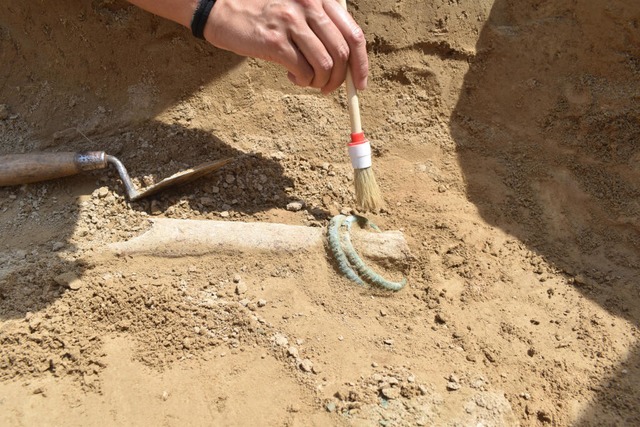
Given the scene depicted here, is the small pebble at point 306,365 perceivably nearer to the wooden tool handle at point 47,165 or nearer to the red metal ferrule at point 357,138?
the red metal ferrule at point 357,138

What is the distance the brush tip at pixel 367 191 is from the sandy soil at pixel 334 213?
87mm

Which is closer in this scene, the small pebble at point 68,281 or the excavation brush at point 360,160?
the small pebble at point 68,281

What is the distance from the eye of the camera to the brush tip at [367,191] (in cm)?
233

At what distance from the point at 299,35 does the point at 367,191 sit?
2.27ft

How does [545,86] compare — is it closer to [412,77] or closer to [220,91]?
[412,77]

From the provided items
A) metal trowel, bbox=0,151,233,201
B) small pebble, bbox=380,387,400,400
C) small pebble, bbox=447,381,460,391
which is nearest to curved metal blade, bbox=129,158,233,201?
metal trowel, bbox=0,151,233,201

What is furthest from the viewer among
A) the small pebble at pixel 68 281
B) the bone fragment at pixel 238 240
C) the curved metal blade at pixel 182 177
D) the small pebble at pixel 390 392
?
the curved metal blade at pixel 182 177

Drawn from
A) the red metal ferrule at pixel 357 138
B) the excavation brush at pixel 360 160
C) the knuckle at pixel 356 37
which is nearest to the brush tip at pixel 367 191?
the excavation brush at pixel 360 160

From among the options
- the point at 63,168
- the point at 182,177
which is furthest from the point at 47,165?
the point at 182,177

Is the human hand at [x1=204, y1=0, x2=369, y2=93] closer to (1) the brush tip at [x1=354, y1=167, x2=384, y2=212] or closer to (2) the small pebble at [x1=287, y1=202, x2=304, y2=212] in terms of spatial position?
(1) the brush tip at [x1=354, y1=167, x2=384, y2=212]

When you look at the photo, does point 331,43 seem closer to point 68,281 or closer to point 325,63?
point 325,63

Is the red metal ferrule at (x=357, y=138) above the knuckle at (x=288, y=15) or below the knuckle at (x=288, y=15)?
below

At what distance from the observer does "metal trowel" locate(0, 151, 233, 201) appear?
240cm

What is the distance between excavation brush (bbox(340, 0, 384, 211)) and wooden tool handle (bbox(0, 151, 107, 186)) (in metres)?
1.08
